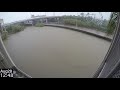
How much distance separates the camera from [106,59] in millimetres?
3355
